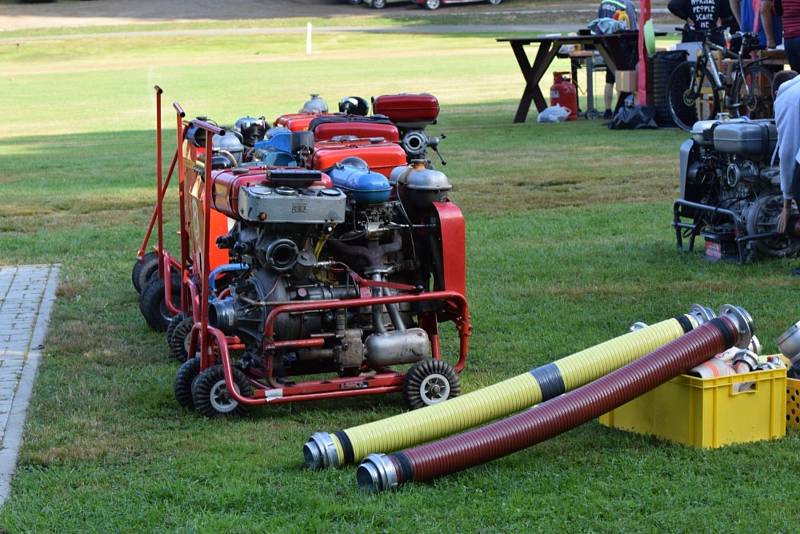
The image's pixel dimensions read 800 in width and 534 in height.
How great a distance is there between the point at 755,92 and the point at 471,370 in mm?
11401

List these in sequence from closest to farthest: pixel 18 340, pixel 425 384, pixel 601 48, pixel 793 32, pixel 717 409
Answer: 1. pixel 717 409
2. pixel 425 384
3. pixel 18 340
4. pixel 793 32
5. pixel 601 48

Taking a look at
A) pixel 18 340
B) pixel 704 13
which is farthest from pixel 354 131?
pixel 704 13

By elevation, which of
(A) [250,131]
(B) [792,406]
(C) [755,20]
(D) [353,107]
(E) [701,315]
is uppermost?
(C) [755,20]

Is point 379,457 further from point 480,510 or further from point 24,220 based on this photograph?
point 24,220

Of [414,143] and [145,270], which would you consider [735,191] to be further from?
[145,270]

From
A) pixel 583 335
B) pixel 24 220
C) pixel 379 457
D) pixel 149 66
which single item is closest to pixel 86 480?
pixel 379 457

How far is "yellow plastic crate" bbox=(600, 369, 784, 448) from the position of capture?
5715 mm

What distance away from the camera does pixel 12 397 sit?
285 inches

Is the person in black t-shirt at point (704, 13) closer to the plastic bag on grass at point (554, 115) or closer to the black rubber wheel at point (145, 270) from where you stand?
the plastic bag on grass at point (554, 115)

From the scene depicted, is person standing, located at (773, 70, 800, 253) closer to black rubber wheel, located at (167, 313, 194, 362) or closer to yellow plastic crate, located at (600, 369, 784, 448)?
yellow plastic crate, located at (600, 369, 784, 448)

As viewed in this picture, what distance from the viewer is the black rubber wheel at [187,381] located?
6.76 m

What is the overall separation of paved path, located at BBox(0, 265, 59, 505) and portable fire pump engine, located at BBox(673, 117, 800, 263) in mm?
5199

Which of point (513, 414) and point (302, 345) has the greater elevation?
point (302, 345)

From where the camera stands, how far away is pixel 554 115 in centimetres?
2386
